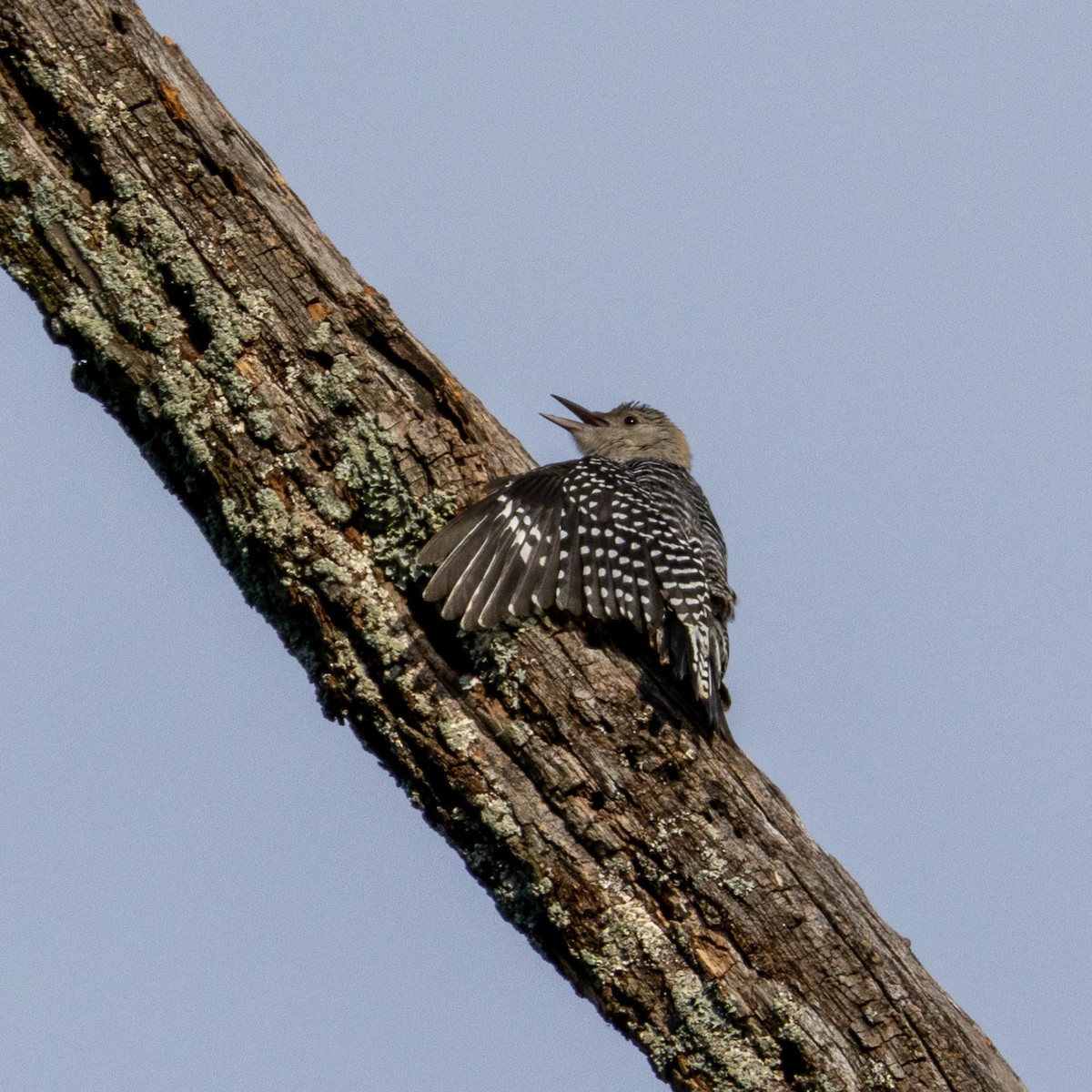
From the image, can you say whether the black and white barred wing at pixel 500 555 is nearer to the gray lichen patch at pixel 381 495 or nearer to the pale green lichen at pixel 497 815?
the gray lichen patch at pixel 381 495

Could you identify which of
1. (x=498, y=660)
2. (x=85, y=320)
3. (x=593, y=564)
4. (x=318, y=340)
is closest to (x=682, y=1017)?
(x=498, y=660)

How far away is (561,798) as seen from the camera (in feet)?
13.9

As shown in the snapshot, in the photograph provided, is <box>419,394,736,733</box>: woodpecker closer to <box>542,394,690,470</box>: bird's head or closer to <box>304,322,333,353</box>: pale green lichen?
<box>304,322,333,353</box>: pale green lichen

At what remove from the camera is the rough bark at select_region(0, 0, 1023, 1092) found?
4.12 m

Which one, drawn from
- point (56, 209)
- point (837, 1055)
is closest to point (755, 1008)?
point (837, 1055)

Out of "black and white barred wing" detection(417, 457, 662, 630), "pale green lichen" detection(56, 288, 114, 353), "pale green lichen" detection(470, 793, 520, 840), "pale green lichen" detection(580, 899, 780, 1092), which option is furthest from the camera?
"black and white barred wing" detection(417, 457, 662, 630)

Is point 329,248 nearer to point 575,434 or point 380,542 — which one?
point 380,542

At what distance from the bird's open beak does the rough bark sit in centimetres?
391

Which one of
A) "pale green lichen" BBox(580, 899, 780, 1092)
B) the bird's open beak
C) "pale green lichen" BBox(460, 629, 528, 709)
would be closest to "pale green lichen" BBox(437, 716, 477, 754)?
"pale green lichen" BBox(460, 629, 528, 709)

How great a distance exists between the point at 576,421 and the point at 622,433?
1.03ft

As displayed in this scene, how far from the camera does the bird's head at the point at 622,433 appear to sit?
8812mm

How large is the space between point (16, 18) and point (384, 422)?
1.72 m

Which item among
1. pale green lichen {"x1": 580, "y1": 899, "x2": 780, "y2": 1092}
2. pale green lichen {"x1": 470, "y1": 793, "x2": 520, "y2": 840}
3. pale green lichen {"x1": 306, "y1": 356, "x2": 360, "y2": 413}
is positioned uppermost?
pale green lichen {"x1": 306, "y1": 356, "x2": 360, "y2": 413}

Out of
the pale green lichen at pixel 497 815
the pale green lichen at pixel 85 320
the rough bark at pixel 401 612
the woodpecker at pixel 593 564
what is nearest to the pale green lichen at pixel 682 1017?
the rough bark at pixel 401 612
